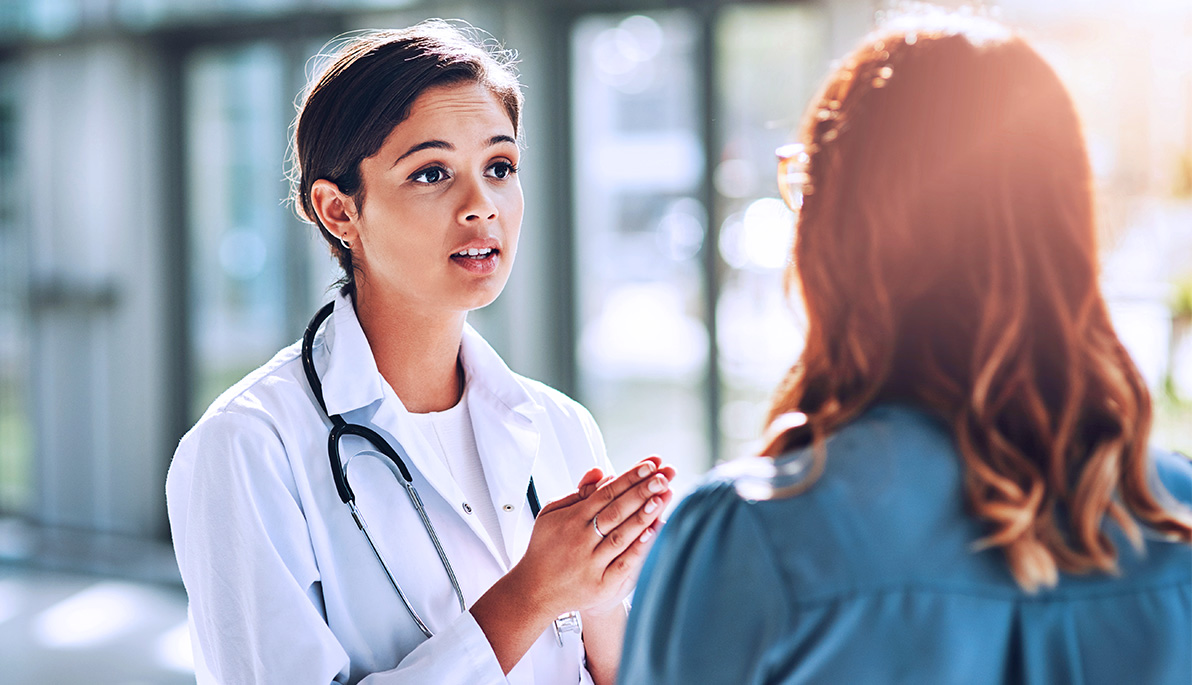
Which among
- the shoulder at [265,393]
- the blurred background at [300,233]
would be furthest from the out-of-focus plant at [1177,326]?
the shoulder at [265,393]

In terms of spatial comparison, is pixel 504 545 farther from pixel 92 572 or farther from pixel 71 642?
pixel 92 572

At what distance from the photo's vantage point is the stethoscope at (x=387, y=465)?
1266 mm

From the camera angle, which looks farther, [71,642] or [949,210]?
[71,642]

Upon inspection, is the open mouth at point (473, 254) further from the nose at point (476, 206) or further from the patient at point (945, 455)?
the patient at point (945, 455)

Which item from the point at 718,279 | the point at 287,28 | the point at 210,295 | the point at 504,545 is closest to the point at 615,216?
the point at 718,279

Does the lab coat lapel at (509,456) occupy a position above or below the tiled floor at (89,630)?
above

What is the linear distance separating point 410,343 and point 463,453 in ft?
0.59

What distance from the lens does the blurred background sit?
3.68 m

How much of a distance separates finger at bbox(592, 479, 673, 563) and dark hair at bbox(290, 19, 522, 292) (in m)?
0.58

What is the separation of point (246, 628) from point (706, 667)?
64 cm

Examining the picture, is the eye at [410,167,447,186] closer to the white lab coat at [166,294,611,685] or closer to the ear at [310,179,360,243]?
the ear at [310,179,360,243]

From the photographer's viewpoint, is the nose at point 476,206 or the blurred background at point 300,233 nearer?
the nose at point 476,206

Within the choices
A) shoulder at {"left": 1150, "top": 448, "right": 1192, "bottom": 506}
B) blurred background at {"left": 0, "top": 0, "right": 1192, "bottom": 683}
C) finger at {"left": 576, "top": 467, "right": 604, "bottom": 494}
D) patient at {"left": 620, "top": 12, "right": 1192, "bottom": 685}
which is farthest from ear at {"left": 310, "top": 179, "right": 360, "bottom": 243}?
blurred background at {"left": 0, "top": 0, "right": 1192, "bottom": 683}

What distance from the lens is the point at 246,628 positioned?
1186 mm
